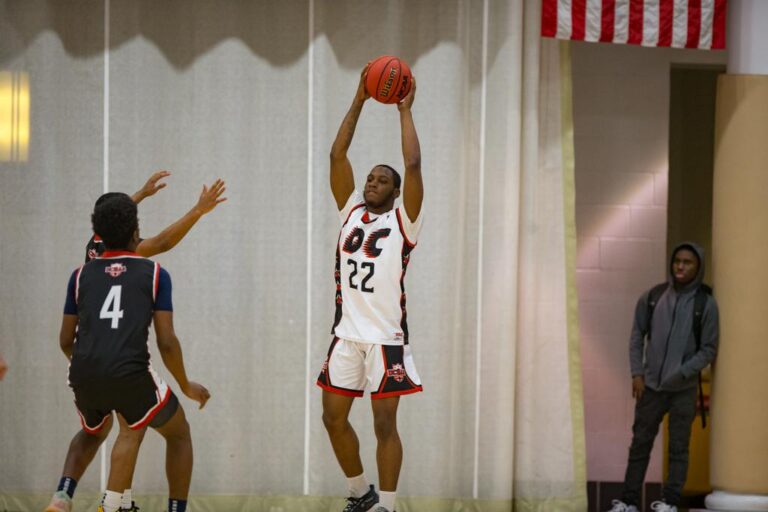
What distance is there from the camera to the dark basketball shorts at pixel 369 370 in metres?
5.36

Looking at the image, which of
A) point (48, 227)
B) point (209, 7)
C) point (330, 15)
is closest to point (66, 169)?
point (48, 227)

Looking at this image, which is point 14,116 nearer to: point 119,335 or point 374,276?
point 119,335

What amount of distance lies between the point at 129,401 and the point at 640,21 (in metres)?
4.00

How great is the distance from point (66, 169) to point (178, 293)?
1.11m

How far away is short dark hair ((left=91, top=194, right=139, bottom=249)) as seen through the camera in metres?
4.81

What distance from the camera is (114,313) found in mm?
4773

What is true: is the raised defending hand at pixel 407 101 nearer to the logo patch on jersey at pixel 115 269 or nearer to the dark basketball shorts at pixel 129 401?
the logo patch on jersey at pixel 115 269

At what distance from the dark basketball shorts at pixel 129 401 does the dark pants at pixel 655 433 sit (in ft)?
10.5

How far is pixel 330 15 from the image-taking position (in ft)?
22.9

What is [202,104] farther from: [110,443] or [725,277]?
[725,277]

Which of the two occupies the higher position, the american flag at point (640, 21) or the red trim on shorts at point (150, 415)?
the american flag at point (640, 21)

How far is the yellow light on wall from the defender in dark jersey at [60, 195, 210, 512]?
240cm

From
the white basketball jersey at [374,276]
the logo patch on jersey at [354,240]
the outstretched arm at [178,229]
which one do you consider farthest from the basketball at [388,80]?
the outstretched arm at [178,229]

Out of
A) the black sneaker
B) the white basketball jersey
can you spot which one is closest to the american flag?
the white basketball jersey
